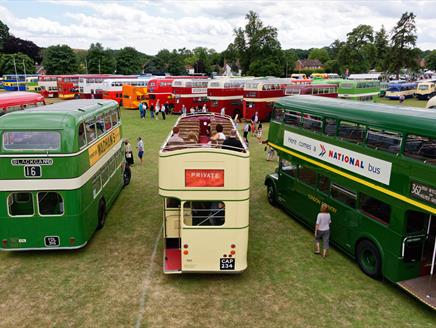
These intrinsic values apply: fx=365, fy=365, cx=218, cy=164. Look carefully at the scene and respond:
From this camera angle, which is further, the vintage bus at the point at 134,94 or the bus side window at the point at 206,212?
the vintage bus at the point at 134,94

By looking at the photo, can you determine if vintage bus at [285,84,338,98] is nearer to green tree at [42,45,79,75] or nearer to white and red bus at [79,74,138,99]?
white and red bus at [79,74,138,99]

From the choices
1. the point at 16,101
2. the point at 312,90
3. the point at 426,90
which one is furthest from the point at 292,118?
the point at 426,90

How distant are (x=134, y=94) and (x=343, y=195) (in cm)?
4073

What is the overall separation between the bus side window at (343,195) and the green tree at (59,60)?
9198 centimetres

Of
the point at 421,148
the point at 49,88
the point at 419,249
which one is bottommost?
the point at 419,249

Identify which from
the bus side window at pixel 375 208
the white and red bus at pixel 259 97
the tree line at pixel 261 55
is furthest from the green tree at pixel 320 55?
the bus side window at pixel 375 208

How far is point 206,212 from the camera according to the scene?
916cm

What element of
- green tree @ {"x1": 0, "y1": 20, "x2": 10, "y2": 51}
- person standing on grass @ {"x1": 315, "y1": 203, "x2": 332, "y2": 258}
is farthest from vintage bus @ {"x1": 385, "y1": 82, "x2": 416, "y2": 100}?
green tree @ {"x1": 0, "y1": 20, "x2": 10, "y2": 51}

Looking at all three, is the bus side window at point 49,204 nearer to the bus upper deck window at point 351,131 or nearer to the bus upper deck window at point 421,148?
the bus upper deck window at point 351,131

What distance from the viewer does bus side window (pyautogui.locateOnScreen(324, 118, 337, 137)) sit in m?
11.0

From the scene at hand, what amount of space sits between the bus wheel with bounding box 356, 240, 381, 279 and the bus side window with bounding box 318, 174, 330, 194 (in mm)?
2029

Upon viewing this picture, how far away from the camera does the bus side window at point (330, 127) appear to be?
11047 mm

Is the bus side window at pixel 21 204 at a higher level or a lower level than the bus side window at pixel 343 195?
lower

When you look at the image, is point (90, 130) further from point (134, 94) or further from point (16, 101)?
point (134, 94)
